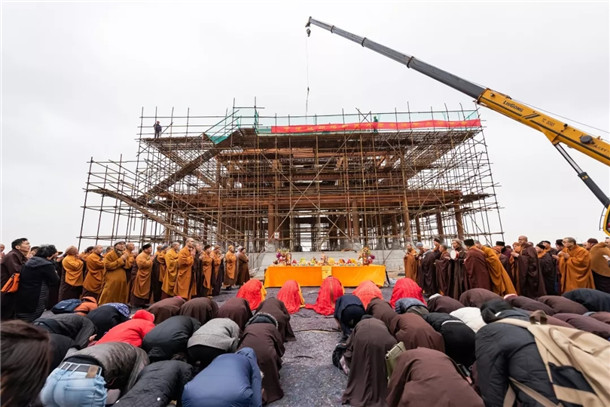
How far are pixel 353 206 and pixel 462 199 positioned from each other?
8.30 metres

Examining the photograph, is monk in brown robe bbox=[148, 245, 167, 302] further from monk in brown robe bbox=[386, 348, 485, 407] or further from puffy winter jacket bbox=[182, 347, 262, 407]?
monk in brown robe bbox=[386, 348, 485, 407]

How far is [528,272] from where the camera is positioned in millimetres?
7930

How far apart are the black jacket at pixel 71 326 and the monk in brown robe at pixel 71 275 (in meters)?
4.70

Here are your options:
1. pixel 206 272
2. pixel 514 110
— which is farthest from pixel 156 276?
pixel 514 110

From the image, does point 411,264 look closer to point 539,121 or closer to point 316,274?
point 316,274

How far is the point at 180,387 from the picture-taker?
2.69 metres

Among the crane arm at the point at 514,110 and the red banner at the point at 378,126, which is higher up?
the red banner at the point at 378,126

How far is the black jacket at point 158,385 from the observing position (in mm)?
2299

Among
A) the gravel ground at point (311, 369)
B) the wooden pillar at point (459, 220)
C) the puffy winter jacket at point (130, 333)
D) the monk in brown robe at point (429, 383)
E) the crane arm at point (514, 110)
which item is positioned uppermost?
the crane arm at point (514, 110)

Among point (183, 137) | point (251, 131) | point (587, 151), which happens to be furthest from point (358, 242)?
point (183, 137)

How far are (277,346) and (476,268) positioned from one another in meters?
5.95

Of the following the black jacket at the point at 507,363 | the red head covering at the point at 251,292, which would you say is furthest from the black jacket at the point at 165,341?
the red head covering at the point at 251,292

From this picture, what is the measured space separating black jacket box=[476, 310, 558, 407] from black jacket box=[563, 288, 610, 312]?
385cm

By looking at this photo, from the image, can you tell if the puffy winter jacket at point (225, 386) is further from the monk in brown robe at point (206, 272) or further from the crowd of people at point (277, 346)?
the monk in brown robe at point (206, 272)
